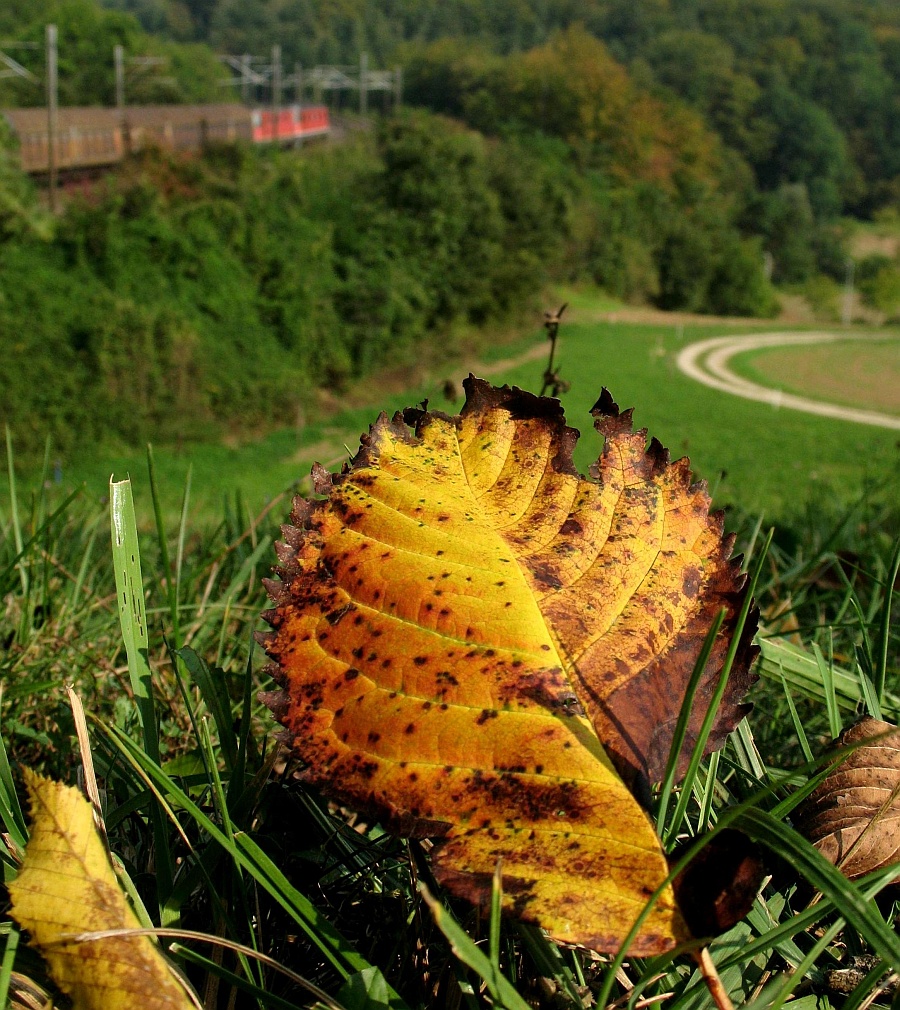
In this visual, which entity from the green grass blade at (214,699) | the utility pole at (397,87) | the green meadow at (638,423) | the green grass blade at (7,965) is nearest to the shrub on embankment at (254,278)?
the green meadow at (638,423)

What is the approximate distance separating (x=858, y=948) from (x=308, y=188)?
22765mm

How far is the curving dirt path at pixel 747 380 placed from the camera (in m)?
26.4

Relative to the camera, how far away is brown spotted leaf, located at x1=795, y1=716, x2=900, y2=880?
17.4 inches

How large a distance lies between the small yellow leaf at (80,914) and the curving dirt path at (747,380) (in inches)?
1072

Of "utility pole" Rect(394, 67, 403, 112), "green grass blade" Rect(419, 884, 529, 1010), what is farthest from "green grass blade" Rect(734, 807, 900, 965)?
"utility pole" Rect(394, 67, 403, 112)

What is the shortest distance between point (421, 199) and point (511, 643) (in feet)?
75.5

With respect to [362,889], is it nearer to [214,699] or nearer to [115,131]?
[214,699]

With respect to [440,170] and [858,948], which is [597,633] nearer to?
[858,948]

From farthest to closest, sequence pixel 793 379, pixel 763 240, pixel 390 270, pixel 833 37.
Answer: pixel 833 37 → pixel 763 240 → pixel 793 379 → pixel 390 270

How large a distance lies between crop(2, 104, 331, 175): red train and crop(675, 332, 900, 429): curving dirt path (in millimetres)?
15053

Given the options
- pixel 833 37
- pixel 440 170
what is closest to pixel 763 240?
pixel 833 37

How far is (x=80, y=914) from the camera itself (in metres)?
0.36

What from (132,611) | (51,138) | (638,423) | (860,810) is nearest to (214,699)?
(132,611)

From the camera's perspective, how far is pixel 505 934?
1.32 feet
